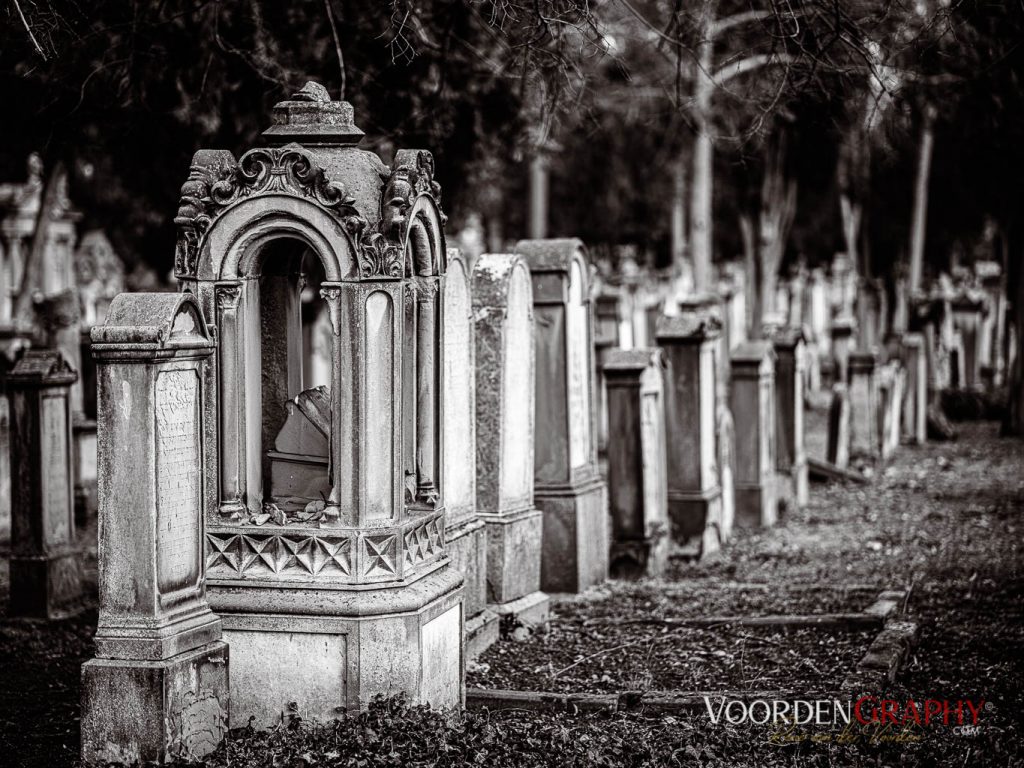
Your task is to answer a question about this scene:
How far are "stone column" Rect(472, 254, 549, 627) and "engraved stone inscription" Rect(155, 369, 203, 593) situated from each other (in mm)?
2924

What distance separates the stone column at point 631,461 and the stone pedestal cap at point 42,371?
3814 millimetres

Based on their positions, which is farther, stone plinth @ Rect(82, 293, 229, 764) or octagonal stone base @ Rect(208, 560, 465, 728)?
octagonal stone base @ Rect(208, 560, 465, 728)

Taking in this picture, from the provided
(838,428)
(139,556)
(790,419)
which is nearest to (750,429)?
(790,419)

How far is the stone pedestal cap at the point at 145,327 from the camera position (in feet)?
17.2

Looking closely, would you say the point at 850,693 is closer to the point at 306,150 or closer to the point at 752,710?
the point at 752,710

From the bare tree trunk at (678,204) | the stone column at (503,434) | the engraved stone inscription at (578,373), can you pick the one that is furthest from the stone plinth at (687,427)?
the bare tree trunk at (678,204)

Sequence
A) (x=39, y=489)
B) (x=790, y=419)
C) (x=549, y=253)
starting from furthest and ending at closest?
1. (x=790, y=419)
2. (x=549, y=253)
3. (x=39, y=489)

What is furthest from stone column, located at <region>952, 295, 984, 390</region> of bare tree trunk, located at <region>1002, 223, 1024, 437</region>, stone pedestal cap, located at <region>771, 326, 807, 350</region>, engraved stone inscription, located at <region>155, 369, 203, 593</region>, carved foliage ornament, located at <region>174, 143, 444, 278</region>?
engraved stone inscription, located at <region>155, 369, 203, 593</region>

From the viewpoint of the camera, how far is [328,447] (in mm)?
6184

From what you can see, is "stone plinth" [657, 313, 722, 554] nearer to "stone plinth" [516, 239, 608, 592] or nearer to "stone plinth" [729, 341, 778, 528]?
"stone plinth" [729, 341, 778, 528]

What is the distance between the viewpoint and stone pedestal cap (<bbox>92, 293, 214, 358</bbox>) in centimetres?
524

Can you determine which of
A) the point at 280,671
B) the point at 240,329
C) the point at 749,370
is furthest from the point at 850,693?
the point at 749,370

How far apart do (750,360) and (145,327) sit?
8241 millimetres

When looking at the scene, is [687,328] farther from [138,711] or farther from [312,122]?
[138,711]
